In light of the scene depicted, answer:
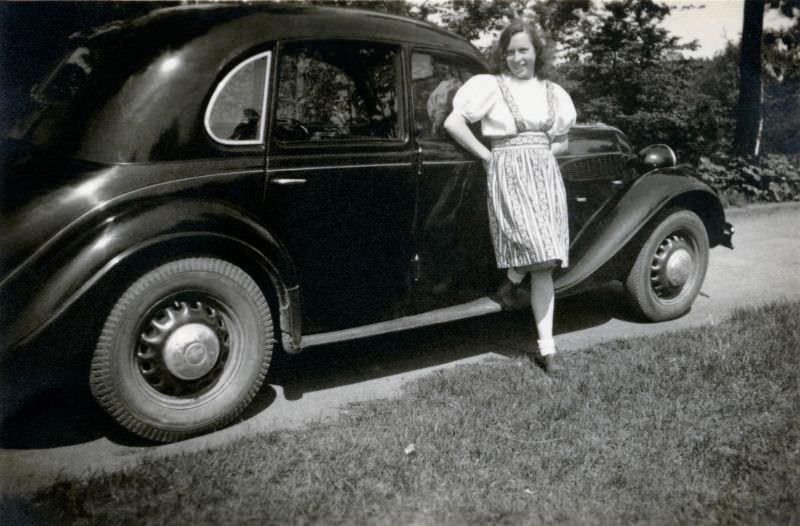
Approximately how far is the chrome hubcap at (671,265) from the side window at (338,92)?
83.7 inches

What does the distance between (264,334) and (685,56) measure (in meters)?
10.4

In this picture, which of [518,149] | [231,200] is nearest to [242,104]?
[231,200]

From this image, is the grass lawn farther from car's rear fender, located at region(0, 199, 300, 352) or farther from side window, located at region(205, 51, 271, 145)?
side window, located at region(205, 51, 271, 145)

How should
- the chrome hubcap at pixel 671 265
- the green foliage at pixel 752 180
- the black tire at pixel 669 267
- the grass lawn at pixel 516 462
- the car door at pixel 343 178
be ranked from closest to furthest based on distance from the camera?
the grass lawn at pixel 516 462 < the car door at pixel 343 178 < the black tire at pixel 669 267 < the chrome hubcap at pixel 671 265 < the green foliage at pixel 752 180

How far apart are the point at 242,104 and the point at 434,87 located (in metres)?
1.11

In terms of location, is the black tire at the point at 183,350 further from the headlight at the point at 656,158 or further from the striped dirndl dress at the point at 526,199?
the headlight at the point at 656,158

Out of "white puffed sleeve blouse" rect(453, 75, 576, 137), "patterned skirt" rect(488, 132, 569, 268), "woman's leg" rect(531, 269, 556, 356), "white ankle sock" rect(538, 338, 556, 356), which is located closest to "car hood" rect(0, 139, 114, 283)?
"white puffed sleeve blouse" rect(453, 75, 576, 137)

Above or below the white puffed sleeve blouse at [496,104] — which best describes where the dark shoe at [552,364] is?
below

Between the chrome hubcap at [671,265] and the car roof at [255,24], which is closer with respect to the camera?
the car roof at [255,24]

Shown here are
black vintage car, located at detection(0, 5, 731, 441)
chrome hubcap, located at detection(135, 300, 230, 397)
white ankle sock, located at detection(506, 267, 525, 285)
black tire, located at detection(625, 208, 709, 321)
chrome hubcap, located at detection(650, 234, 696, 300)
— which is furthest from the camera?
chrome hubcap, located at detection(650, 234, 696, 300)

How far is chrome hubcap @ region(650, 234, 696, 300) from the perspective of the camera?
4.92m

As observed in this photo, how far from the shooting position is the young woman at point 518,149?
12.7 ft

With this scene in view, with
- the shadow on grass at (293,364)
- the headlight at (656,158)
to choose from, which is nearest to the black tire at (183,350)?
the shadow on grass at (293,364)

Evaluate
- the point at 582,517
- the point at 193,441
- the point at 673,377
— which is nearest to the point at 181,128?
the point at 193,441
